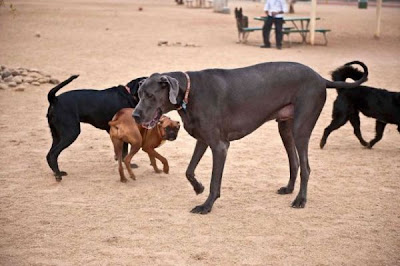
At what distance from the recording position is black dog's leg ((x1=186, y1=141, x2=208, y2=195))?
21.3 feet

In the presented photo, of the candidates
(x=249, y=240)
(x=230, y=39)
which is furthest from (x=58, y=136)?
(x=230, y=39)

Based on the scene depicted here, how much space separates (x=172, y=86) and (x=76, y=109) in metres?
1.89

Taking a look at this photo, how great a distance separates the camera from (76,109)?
7.30 m

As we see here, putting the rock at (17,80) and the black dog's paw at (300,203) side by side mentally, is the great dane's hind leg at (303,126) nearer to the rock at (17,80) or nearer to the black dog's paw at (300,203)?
the black dog's paw at (300,203)

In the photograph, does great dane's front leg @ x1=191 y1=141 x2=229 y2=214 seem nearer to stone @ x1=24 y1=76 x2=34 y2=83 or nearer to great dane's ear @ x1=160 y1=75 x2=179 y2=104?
great dane's ear @ x1=160 y1=75 x2=179 y2=104

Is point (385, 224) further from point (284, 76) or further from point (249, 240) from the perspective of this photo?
point (284, 76)

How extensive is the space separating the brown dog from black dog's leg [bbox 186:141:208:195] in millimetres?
795

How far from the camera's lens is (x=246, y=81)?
6.41 m

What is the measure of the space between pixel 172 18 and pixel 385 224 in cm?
2743

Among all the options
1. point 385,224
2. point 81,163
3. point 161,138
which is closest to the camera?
point 385,224

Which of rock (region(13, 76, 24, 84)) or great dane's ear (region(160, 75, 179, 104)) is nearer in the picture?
great dane's ear (region(160, 75, 179, 104))

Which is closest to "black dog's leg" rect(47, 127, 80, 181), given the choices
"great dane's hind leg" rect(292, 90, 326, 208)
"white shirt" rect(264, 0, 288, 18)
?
"great dane's hind leg" rect(292, 90, 326, 208)

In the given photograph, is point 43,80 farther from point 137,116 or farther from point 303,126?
point 303,126

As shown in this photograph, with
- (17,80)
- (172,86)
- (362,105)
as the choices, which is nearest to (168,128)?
(172,86)
